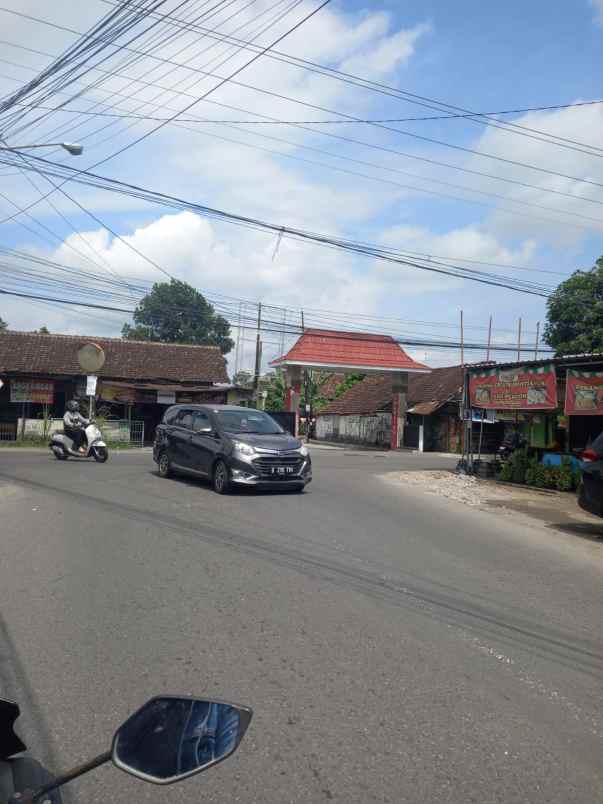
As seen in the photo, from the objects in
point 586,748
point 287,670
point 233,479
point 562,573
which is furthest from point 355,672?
point 233,479

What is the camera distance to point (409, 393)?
47.2 meters

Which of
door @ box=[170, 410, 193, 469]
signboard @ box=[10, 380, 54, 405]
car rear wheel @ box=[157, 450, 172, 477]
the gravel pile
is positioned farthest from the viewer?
signboard @ box=[10, 380, 54, 405]

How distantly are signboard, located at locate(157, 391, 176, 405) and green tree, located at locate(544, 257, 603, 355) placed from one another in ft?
69.5

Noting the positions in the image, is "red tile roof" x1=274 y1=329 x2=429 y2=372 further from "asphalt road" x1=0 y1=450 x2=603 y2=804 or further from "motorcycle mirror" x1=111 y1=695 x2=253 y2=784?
"motorcycle mirror" x1=111 y1=695 x2=253 y2=784

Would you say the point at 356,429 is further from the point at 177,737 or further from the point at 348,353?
the point at 177,737

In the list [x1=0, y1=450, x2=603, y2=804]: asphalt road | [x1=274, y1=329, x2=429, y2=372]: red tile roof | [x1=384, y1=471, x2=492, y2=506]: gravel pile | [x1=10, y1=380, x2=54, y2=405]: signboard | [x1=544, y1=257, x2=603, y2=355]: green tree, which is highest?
[x1=544, y1=257, x2=603, y2=355]: green tree

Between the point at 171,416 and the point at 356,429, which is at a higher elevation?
the point at 171,416

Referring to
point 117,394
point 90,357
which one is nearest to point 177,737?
point 90,357

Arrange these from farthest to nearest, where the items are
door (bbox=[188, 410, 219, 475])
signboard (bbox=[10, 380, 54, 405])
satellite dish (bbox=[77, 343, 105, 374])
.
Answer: signboard (bbox=[10, 380, 54, 405]), satellite dish (bbox=[77, 343, 105, 374]), door (bbox=[188, 410, 219, 475])

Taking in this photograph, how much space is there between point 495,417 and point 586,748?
18.3 metres

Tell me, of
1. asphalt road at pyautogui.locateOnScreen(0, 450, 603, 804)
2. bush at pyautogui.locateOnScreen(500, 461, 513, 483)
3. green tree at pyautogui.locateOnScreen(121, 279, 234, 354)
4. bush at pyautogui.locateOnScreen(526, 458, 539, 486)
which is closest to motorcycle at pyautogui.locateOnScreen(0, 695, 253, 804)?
asphalt road at pyautogui.locateOnScreen(0, 450, 603, 804)

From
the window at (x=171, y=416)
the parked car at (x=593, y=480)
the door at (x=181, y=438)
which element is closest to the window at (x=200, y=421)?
the door at (x=181, y=438)

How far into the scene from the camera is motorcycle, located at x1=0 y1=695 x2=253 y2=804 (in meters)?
1.97

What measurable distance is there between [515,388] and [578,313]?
2574cm
